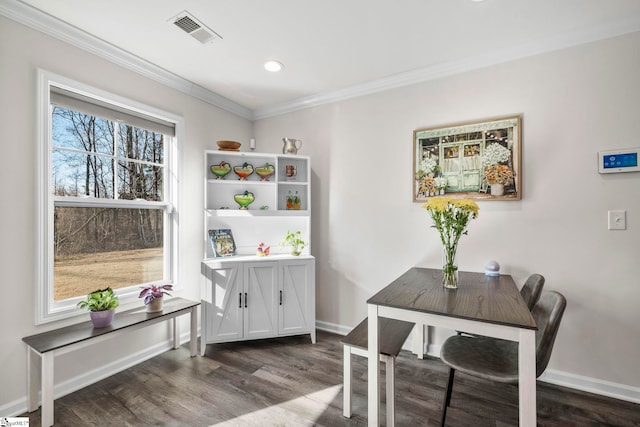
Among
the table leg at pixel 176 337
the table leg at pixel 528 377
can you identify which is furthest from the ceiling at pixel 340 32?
the table leg at pixel 176 337

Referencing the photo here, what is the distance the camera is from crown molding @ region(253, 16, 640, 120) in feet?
6.76

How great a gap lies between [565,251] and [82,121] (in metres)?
3.81

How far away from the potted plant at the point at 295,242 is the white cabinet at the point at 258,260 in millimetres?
55

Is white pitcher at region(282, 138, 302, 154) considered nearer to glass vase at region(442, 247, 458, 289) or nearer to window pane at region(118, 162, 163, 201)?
window pane at region(118, 162, 163, 201)

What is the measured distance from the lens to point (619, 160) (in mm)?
2033

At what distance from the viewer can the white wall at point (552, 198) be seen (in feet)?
6.70

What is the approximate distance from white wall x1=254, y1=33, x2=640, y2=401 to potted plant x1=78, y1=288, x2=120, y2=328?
83.4 inches

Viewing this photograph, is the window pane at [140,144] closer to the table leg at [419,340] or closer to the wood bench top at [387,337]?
the wood bench top at [387,337]

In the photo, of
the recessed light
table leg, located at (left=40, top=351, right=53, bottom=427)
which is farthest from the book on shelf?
the recessed light

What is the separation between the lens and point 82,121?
2283mm

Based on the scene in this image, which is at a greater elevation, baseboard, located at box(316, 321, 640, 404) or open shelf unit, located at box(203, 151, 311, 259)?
open shelf unit, located at box(203, 151, 311, 259)

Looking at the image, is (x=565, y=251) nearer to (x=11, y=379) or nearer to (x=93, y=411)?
(x=93, y=411)

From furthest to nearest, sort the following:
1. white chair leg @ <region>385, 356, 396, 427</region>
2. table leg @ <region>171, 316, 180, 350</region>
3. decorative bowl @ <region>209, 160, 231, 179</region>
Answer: decorative bowl @ <region>209, 160, 231, 179</region>, table leg @ <region>171, 316, 180, 350</region>, white chair leg @ <region>385, 356, 396, 427</region>

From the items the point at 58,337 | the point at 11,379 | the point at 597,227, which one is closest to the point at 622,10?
the point at 597,227
